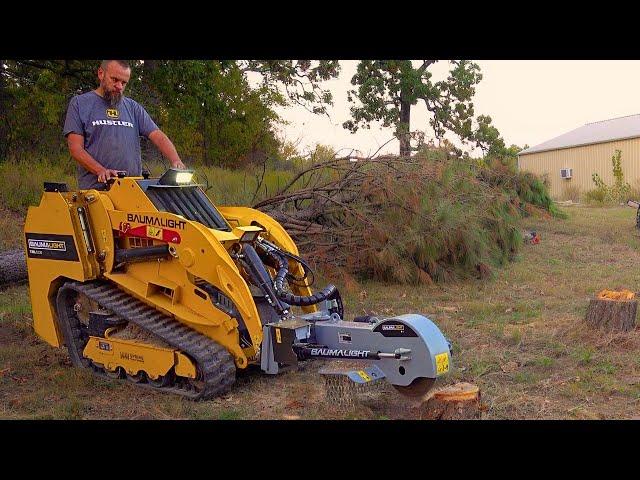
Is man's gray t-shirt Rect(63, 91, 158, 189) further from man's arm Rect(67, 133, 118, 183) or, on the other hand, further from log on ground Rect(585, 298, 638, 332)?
log on ground Rect(585, 298, 638, 332)

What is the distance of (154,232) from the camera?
17.0 ft

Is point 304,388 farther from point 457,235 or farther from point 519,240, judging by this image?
point 519,240

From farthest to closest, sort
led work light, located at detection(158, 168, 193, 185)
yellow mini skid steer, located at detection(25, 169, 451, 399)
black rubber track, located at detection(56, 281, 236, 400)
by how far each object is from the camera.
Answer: led work light, located at detection(158, 168, 193, 185), black rubber track, located at detection(56, 281, 236, 400), yellow mini skid steer, located at detection(25, 169, 451, 399)

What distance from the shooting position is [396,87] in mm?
24844

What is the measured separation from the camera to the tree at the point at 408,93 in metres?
24.6

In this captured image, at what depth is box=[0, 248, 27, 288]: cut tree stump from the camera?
335 inches

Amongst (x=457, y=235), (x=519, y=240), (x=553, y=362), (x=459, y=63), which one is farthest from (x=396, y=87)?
(x=553, y=362)

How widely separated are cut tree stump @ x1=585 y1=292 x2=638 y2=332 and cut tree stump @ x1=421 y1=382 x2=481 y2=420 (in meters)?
2.49

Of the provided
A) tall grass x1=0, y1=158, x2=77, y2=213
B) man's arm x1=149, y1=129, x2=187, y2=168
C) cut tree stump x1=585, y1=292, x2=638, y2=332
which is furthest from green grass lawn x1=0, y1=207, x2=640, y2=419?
tall grass x1=0, y1=158, x2=77, y2=213

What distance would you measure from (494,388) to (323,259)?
4251mm

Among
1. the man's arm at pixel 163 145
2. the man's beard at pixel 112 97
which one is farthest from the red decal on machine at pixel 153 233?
the man's beard at pixel 112 97

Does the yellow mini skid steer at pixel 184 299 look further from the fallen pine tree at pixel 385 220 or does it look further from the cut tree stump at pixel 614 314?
the fallen pine tree at pixel 385 220

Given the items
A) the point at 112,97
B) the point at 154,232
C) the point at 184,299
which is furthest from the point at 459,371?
the point at 112,97

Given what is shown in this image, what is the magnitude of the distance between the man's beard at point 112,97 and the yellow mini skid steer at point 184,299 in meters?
0.65
